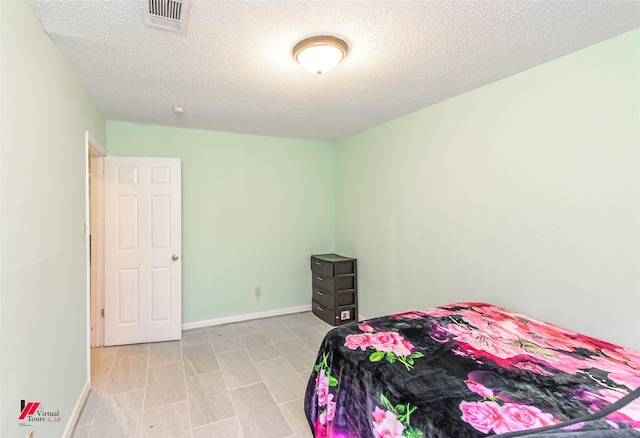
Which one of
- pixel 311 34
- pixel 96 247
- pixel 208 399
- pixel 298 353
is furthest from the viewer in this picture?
pixel 96 247

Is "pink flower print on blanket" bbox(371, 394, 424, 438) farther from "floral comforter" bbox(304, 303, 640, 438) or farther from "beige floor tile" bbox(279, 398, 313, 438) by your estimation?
"beige floor tile" bbox(279, 398, 313, 438)

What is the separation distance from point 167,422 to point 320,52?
98.8 inches

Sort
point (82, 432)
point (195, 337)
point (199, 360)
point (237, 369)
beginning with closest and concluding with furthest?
point (82, 432)
point (237, 369)
point (199, 360)
point (195, 337)

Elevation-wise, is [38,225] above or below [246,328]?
above

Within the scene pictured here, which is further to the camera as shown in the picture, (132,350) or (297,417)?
(132,350)

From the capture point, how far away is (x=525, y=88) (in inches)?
84.4

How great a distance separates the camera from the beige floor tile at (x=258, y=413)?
197 centimetres

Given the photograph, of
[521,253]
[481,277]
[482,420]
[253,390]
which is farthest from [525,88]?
[253,390]

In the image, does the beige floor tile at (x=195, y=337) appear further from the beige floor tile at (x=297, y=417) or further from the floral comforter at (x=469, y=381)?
the floral comforter at (x=469, y=381)

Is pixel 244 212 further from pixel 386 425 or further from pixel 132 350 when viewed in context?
pixel 386 425

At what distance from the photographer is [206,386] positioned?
2.48m

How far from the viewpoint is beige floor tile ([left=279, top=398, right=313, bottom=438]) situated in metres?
1.96

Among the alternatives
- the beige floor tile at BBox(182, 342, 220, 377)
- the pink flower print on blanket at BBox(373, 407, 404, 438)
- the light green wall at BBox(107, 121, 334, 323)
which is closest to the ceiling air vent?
the pink flower print on blanket at BBox(373, 407, 404, 438)

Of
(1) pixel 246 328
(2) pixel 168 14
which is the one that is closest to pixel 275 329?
(1) pixel 246 328
